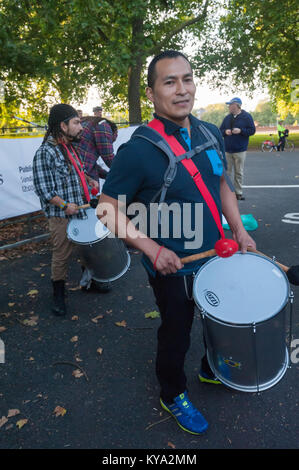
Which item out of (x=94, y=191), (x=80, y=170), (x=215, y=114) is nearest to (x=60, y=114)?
(x=80, y=170)

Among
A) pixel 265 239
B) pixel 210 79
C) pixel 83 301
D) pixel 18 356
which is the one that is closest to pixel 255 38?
pixel 210 79

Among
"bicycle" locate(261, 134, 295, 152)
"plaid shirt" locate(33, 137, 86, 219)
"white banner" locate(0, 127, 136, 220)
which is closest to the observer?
"plaid shirt" locate(33, 137, 86, 219)

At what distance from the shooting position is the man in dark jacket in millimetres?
8344

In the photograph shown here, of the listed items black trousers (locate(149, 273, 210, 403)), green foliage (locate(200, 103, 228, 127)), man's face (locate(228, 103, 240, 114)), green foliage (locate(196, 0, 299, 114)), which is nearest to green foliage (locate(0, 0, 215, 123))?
green foliage (locate(196, 0, 299, 114))

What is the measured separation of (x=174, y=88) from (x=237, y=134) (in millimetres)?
6878

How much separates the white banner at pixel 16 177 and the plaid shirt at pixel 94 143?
6.42 ft

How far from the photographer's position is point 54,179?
12.1ft

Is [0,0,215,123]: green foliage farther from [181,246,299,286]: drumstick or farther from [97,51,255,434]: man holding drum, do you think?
[181,246,299,286]: drumstick

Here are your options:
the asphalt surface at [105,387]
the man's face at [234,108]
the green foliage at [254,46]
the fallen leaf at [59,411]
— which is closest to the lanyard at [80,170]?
the asphalt surface at [105,387]

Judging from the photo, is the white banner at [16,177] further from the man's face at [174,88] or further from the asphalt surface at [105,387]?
the man's face at [174,88]

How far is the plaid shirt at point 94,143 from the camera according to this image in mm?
4430

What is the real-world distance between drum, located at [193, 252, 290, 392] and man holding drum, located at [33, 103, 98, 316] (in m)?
2.08

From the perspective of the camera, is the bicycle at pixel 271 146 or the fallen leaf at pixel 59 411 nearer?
the fallen leaf at pixel 59 411
